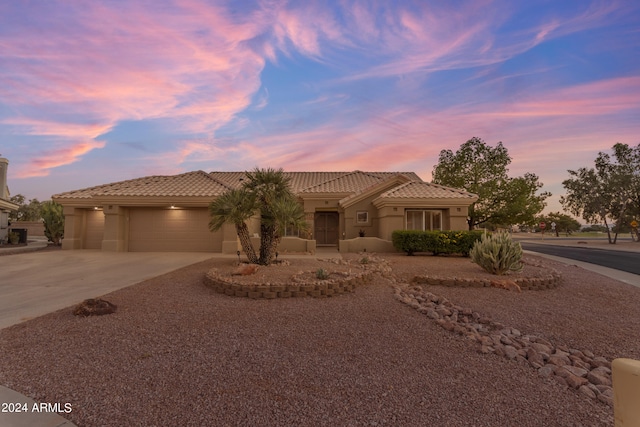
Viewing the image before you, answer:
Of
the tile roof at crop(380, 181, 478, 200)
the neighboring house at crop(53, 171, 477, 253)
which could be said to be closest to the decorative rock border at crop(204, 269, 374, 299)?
the neighboring house at crop(53, 171, 477, 253)

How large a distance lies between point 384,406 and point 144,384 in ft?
8.45

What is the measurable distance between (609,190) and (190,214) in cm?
4415

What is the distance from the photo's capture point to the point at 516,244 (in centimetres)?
955

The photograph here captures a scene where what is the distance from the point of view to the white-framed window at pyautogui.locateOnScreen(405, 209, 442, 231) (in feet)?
58.9

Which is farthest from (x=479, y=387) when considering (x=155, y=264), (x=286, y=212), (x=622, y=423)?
(x=155, y=264)

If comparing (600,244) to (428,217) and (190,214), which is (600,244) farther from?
(190,214)

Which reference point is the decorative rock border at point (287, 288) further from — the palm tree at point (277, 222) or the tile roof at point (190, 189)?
the tile roof at point (190, 189)

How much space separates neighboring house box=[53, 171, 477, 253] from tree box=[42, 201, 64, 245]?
3.50 m

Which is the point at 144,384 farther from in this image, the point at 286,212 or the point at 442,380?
the point at 286,212

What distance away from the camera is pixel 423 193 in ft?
57.8

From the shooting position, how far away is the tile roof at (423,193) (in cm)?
1714

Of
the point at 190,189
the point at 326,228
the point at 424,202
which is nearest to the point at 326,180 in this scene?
the point at 326,228

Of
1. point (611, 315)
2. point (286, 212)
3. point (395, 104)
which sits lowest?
point (611, 315)

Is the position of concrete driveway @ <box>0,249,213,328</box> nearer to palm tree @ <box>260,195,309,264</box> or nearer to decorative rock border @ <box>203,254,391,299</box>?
decorative rock border @ <box>203,254,391,299</box>
